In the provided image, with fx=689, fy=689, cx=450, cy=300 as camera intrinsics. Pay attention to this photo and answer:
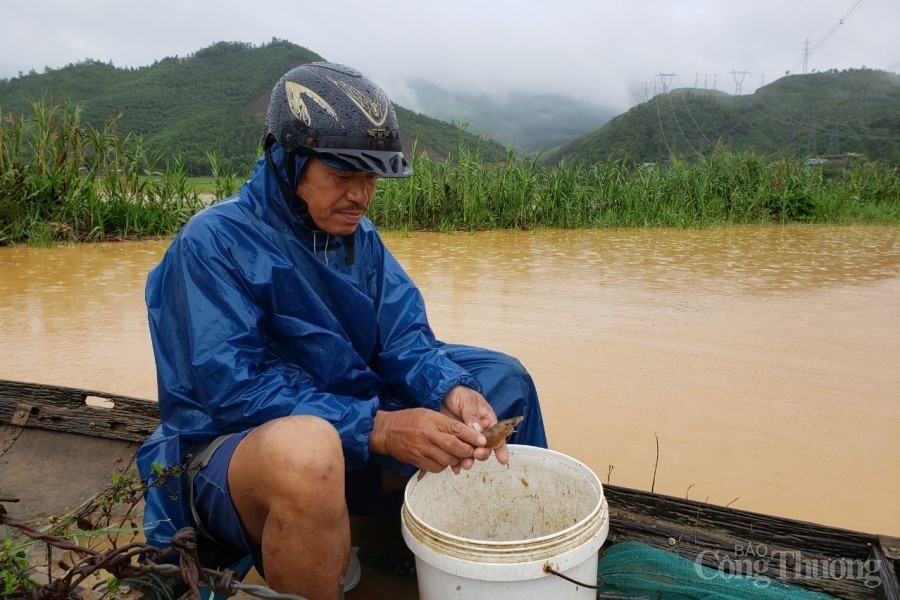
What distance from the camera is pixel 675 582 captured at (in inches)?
59.4

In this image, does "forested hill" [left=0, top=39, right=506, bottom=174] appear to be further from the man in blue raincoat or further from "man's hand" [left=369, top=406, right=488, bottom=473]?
"man's hand" [left=369, top=406, right=488, bottom=473]

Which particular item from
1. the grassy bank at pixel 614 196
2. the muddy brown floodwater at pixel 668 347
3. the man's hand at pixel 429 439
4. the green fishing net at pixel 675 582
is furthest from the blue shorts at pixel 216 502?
the grassy bank at pixel 614 196

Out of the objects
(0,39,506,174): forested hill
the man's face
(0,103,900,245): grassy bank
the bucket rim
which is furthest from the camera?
(0,39,506,174): forested hill

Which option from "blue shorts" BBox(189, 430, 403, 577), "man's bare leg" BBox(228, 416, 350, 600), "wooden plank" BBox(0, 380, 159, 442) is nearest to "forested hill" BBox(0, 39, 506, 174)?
"wooden plank" BBox(0, 380, 159, 442)

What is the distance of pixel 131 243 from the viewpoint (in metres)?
7.48

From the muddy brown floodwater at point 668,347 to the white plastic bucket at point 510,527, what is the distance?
678 millimetres

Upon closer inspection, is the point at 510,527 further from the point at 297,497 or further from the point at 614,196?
the point at 614,196

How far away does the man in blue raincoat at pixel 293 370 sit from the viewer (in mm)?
1332

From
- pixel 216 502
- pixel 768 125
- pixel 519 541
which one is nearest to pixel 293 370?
pixel 216 502

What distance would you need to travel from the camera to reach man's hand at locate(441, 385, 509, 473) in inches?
60.2

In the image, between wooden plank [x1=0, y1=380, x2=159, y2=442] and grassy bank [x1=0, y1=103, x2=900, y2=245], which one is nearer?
wooden plank [x1=0, y1=380, x2=159, y2=442]

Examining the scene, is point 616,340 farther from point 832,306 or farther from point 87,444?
point 87,444

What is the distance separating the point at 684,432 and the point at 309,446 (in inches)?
77.8

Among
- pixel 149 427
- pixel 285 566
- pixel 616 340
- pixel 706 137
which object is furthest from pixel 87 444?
pixel 706 137
